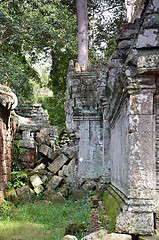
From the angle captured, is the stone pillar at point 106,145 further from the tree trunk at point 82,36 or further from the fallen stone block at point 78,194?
the tree trunk at point 82,36

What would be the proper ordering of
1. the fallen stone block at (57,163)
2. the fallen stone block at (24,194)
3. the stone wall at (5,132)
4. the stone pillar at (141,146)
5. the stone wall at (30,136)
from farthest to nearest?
the fallen stone block at (57,163) → the stone wall at (30,136) → the fallen stone block at (24,194) → the stone wall at (5,132) → the stone pillar at (141,146)

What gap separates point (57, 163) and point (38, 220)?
14.6 ft

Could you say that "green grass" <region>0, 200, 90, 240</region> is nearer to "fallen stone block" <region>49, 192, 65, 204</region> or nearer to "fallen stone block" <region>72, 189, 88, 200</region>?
"fallen stone block" <region>49, 192, 65, 204</region>

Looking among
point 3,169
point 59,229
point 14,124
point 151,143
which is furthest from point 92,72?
point 151,143

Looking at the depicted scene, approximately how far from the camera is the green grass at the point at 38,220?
16.8ft

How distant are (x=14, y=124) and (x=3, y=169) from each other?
201cm

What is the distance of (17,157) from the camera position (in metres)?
9.71

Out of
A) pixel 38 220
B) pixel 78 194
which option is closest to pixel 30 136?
pixel 78 194

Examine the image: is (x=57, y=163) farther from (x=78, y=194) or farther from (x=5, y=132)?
(x=5, y=132)

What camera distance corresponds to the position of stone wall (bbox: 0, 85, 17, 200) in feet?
24.1

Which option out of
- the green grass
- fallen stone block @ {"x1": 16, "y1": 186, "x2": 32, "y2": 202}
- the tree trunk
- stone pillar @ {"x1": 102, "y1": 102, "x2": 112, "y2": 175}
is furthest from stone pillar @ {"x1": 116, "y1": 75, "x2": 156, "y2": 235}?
the tree trunk

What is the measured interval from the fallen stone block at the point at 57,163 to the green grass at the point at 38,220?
2.65 meters

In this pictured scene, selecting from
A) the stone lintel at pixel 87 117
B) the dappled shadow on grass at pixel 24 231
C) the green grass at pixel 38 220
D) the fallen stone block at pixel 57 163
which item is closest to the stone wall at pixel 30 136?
the fallen stone block at pixel 57 163

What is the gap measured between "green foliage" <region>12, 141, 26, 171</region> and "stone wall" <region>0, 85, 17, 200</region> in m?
0.74
